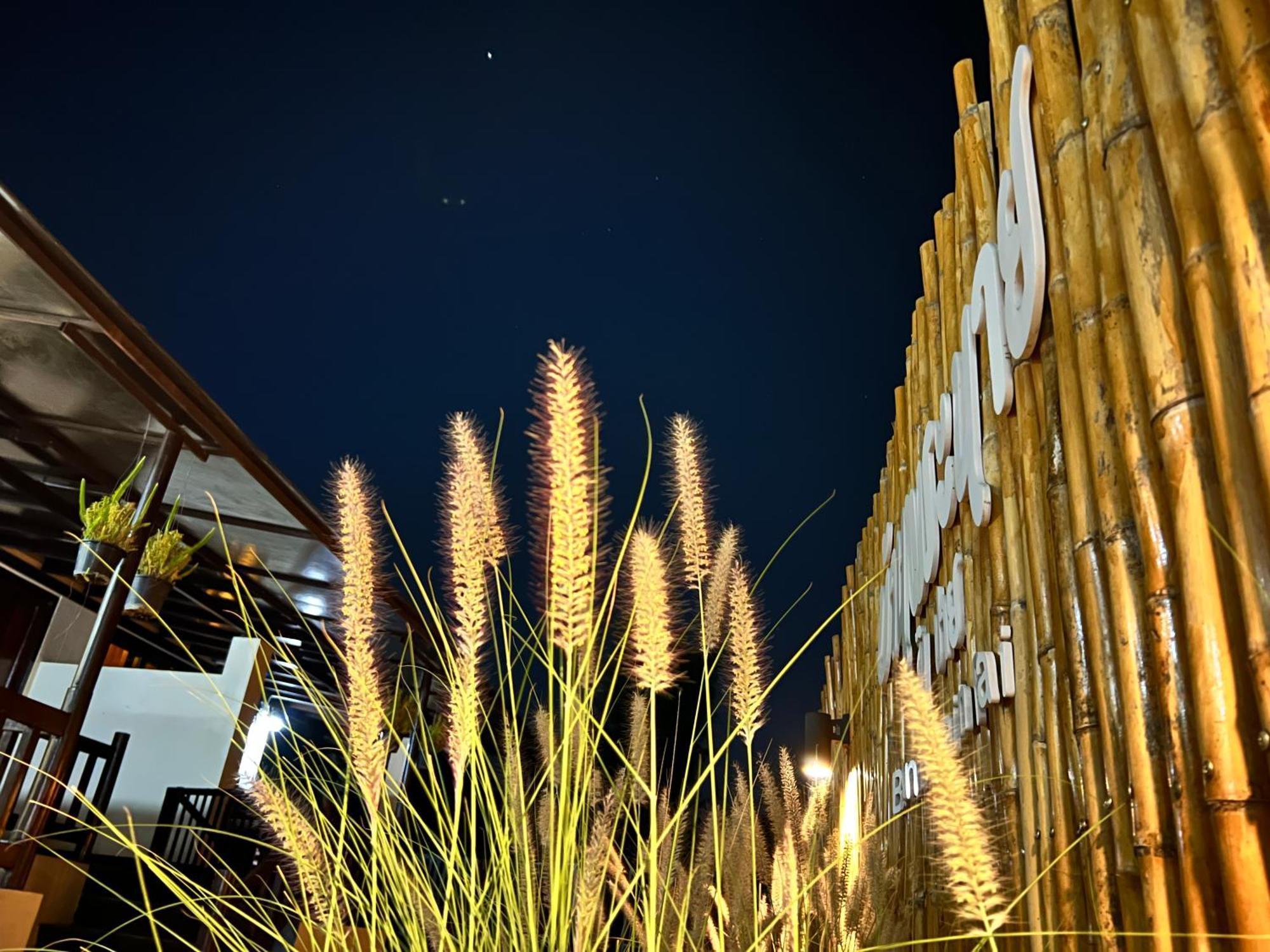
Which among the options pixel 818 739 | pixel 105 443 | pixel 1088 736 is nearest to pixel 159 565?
pixel 105 443

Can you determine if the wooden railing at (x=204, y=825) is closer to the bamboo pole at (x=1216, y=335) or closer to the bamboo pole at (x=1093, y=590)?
the bamboo pole at (x=1093, y=590)

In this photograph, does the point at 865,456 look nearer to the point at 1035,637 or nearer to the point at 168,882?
the point at 1035,637

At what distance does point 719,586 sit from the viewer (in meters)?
1.11

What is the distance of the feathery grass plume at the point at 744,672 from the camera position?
925 millimetres

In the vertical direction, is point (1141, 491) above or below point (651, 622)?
above

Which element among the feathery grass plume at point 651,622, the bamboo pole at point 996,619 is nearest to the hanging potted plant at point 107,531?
the bamboo pole at point 996,619

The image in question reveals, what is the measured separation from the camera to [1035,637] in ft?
5.01

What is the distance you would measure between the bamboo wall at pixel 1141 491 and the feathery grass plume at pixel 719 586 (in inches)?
7.1

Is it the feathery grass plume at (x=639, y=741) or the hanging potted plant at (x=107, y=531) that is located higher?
the hanging potted plant at (x=107, y=531)

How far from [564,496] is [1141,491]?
65 cm

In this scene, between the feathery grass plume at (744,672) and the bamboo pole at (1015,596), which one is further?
the bamboo pole at (1015,596)

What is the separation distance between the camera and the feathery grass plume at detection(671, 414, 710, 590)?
101 centimetres

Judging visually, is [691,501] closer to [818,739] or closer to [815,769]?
[815,769]

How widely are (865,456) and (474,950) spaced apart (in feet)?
33.2
